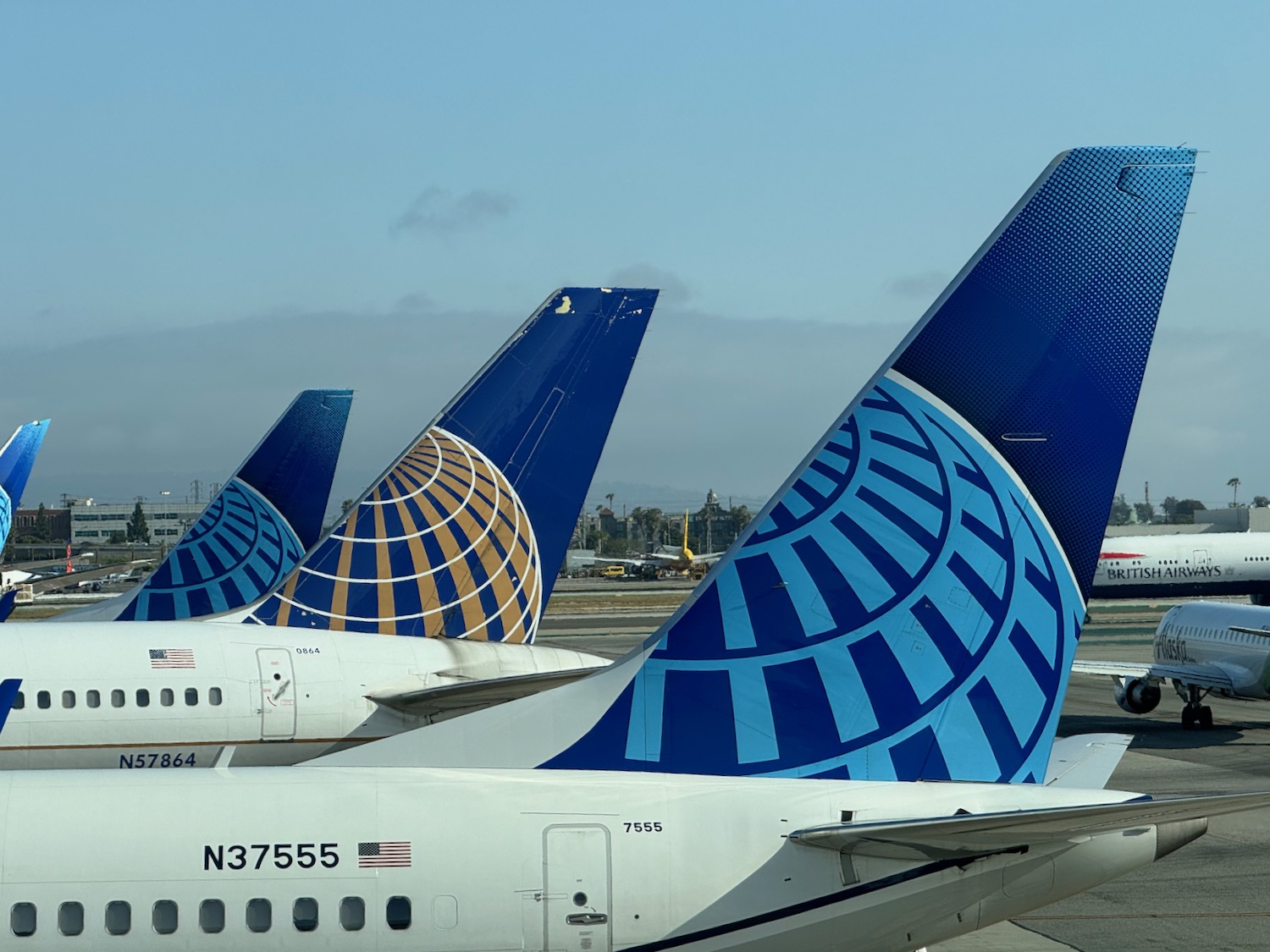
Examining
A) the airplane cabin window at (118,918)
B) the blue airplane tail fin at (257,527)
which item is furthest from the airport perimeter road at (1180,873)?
the blue airplane tail fin at (257,527)

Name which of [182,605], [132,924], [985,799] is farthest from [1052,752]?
[182,605]

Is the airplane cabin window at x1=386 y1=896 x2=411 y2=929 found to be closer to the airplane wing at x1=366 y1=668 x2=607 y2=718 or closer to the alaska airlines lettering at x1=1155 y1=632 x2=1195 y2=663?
the airplane wing at x1=366 y1=668 x2=607 y2=718

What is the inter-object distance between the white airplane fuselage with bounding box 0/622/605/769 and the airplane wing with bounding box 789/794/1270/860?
32.7 ft

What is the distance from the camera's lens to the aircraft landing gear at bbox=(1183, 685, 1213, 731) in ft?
123

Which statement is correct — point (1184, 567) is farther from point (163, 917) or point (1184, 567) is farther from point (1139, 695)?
point (163, 917)

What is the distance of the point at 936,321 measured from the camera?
33.4 ft

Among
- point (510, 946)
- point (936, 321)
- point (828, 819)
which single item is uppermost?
point (936, 321)

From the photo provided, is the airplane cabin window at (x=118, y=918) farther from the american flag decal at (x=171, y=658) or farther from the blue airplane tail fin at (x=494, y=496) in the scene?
the blue airplane tail fin at (x=494, y=496)

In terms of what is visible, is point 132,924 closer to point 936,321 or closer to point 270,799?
point 270,799

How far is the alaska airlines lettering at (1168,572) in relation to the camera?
73.2m

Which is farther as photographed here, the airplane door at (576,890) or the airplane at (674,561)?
the airplane at (674,561)

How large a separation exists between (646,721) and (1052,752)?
3.40 meters

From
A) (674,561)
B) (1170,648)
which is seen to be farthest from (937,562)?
(674,561)

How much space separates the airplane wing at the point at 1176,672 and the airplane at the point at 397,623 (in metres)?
21.6
